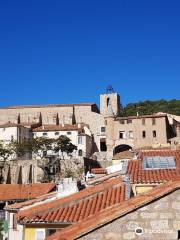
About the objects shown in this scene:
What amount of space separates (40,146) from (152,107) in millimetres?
54731

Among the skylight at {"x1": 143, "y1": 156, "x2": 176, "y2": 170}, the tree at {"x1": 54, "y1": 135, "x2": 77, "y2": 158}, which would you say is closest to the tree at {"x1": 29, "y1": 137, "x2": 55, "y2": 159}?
the tree at {"x1": 54, "y1": 135, "x2": 77, "y2": 158}

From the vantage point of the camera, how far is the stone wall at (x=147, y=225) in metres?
6.43

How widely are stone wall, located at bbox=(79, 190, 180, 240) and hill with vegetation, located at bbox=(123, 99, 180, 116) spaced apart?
381 ft

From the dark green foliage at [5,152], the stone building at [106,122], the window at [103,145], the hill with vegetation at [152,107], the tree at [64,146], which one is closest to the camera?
the dark green foliage at [5,152]

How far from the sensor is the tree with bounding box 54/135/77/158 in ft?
298

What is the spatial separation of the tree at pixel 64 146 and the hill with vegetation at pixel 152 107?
33808mm

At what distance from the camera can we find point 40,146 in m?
90.3

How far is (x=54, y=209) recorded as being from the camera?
15.3 metres

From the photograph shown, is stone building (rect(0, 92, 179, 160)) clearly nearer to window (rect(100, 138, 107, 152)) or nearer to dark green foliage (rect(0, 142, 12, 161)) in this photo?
window (rect(100, 138, 107, 152))

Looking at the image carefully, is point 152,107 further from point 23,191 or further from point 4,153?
point 23,191

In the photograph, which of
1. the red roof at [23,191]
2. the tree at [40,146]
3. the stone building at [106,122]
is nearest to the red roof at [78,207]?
the red roof at [23,191]

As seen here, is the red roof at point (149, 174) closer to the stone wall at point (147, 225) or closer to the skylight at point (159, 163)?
the skylight at point (159, 163)

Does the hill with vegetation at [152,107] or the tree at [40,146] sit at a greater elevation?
the hill with vegetation at [152,107]

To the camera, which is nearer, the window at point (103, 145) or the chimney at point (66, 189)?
the chimney at point (66, 189)
